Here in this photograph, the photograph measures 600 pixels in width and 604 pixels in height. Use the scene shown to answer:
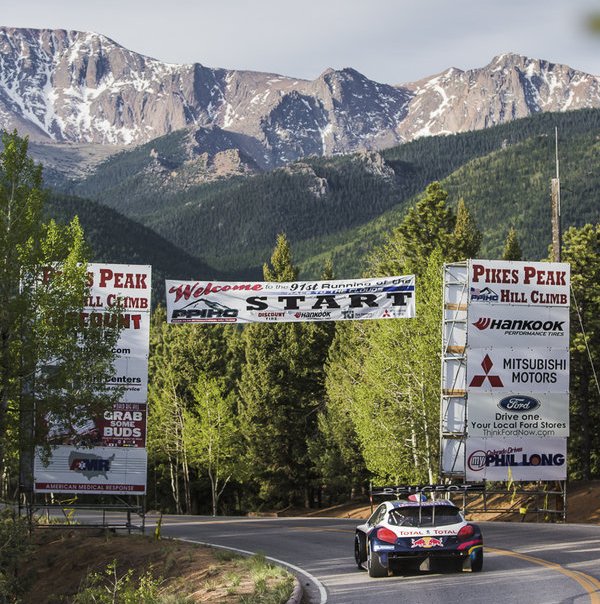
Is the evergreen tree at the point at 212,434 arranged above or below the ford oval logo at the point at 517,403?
below

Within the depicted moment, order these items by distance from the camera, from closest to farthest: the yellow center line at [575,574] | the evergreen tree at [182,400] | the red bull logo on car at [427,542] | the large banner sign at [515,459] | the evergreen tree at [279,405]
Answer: the yellow center line at [575,574]
the red bull logo on car at [427,542]
the large banner sign at [515,459]
the evergreen tree at [279,405]
the evergreen tree at [182,400]

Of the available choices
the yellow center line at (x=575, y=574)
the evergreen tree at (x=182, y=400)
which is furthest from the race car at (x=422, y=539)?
the evergreen tree at (x=182, y=400)

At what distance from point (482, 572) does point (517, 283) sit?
15855mm

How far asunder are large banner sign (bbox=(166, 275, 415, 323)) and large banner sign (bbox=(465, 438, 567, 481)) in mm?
5317

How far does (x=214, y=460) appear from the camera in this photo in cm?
6500

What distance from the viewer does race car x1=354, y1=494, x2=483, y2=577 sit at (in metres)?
19.4

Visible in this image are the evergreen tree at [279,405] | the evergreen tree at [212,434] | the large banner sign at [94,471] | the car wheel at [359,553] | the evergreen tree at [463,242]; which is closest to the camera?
the car wheel at [359,553]

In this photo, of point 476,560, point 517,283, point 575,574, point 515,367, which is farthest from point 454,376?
point 575,574

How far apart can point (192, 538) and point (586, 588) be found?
16701mm

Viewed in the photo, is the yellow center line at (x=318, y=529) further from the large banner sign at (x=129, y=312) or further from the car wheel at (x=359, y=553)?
the car wheel at (x=359, y=553)

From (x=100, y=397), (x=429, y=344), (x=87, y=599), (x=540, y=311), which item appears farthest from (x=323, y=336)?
(x=87, y=599)

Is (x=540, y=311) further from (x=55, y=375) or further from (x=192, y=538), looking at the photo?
(x=55, y=375)

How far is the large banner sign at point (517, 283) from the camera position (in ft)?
112

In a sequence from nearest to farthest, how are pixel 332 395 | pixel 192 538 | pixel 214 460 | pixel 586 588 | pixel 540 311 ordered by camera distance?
pixel 586 588 < pixel 192 538 < pixel 540 311 < pixel 332 395 < pixel 214 460
